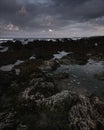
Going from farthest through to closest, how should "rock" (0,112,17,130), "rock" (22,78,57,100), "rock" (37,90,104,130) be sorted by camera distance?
"rock" (22,78,57,100), "rock" (37,90,104,130), "rock" (0,112,17,130)

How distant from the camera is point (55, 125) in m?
7.14

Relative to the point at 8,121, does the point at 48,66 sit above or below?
below

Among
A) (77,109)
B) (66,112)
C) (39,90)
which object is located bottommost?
(66,112)

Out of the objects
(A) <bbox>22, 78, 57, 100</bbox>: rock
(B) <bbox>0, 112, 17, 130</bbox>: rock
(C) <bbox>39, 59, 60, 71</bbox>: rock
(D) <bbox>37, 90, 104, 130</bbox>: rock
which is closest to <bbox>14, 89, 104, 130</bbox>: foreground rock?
(D) <bbox>37, 90, 104, 130</bbox>: rock

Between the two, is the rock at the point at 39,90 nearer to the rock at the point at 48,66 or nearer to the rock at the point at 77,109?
the rock at the point at 77,109

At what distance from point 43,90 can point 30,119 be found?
230cm

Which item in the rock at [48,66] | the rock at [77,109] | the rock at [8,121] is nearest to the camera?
the rock at [8,121]

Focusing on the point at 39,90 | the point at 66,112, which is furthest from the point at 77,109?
the point at 39,90

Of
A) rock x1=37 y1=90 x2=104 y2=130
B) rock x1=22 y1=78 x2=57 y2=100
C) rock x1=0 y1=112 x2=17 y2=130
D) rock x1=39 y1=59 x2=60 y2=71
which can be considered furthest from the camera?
rock x1=39 y1=59 x2=60 y2=71

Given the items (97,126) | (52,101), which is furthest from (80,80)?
(97,126)

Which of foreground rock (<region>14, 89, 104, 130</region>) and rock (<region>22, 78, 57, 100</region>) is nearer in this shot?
foreground rock (<region>14, 89, 104, 130</region>)

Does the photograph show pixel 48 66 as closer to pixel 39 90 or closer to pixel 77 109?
pixel 39 90

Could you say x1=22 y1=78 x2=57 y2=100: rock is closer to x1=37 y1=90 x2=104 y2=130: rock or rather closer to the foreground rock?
the foreground rock

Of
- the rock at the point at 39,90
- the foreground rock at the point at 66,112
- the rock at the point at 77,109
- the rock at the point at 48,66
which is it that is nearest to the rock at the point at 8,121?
the foreground rock at the point at 66,112
